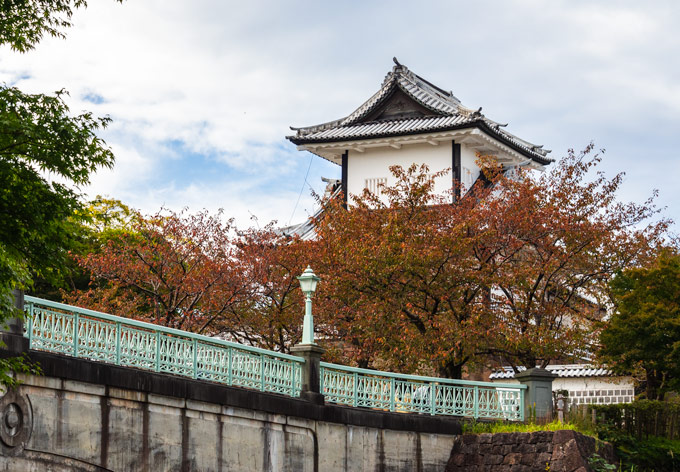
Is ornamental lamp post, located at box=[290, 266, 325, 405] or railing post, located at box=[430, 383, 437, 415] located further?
railing post, located at box=[430, 383, 437, 415]

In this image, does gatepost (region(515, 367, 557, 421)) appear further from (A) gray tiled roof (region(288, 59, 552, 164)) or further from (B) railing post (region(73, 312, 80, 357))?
(A) gray tiled roof (region(288, 59, 552, 164))

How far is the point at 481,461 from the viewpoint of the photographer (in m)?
21.6

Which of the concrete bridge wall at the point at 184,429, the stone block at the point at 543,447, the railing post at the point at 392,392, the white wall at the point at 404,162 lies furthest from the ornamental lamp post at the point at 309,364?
the white wall at the point at 404,162

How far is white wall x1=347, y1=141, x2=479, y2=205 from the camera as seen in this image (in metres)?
40.2

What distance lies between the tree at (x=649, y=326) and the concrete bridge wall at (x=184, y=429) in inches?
230

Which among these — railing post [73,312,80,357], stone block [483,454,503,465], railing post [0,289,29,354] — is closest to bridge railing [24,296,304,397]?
railing post [73,312,80,357]

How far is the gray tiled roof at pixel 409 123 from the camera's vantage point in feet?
128

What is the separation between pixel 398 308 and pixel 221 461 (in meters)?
8.37

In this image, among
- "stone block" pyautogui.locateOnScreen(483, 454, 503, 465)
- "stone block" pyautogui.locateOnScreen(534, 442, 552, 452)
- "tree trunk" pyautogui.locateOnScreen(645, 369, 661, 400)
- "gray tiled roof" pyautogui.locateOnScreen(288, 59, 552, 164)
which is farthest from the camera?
"gray tiled roof" pyautogui.locateOnScreen(288, 59, 552, 164)

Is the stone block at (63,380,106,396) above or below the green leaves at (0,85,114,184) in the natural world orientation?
below

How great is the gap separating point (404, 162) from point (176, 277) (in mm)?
16016

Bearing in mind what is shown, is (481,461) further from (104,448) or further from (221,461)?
(104,448)

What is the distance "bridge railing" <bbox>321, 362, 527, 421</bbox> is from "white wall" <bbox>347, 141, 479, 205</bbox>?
1737cm

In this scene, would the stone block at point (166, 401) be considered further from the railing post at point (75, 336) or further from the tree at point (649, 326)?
the tree at point (649, 326)
